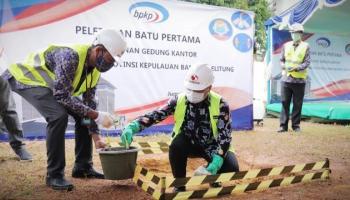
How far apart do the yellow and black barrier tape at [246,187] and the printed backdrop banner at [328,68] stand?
906 centimetres

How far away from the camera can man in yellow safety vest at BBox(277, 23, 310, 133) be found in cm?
835

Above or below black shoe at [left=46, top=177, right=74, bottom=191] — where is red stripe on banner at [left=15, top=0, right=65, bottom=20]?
above

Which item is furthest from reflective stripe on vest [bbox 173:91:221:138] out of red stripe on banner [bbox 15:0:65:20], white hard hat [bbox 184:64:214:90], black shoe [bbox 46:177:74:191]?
red stripe on banner [bbox 15:0:65:20]

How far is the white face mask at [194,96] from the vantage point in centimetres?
357

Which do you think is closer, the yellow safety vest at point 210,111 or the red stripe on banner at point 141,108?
the yellow safety vest at point 210,111

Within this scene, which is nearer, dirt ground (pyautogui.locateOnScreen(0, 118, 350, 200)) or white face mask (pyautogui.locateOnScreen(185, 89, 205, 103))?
white face mask (pyautogui.locateOnScreen(185, 89, 205, 103))

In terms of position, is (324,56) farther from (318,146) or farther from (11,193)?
(11,193)

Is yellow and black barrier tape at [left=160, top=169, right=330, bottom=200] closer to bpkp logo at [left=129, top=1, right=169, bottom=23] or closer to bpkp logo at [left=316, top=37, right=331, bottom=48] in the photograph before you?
bpkp logo at [left=129, top=1, right=169, bottom=23]

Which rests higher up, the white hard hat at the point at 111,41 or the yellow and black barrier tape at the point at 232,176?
the white hard hat at the point at 111,41

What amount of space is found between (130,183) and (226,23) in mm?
5165

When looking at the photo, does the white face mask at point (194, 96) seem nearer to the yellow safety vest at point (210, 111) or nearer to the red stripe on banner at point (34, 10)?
the yellow safety vest at point (210, 111)

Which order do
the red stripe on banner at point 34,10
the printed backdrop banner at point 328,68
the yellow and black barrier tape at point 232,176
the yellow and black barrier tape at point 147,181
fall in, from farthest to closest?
the printed backdrop banner at point 328,68 → the red stripe on banner at point 34,10 → the yellow and black barrier tape at point 147,181 → the yellow and black barrier tape at point 232,176

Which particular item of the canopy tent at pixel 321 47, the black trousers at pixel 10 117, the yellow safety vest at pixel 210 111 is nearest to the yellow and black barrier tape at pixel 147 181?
the yellow safety vest at pixel 210 111

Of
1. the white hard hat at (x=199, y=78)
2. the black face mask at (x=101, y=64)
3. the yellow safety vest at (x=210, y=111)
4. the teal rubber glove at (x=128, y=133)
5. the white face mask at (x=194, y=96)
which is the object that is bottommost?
the teal rubber glove at (x=128, y=133)
